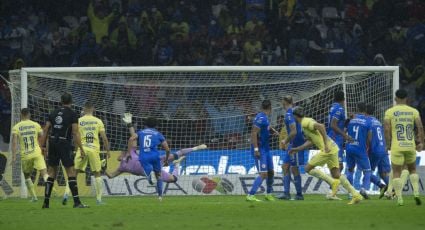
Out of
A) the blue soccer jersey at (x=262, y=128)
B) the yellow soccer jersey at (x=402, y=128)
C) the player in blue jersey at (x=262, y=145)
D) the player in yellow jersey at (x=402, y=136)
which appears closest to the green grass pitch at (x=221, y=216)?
the player in yellow jersey at (x=402, y=136)

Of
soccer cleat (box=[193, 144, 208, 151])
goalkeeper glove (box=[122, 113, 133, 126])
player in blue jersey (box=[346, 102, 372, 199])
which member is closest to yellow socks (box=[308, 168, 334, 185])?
player in blue jersey (box=[346, 102, 372, 199])

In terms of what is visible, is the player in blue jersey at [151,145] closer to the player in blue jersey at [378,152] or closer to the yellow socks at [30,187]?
the yellow socks at [30,187]

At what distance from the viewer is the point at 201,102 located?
2567 centimetres

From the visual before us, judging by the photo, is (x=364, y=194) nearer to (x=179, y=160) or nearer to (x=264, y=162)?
(x=264, y=162)

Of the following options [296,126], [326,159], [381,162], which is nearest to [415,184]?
[326,159]

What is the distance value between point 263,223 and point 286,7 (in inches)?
716

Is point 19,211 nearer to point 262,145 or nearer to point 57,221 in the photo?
point 57,221

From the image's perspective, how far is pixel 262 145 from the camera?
69.1 ft

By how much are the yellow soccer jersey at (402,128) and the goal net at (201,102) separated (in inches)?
235

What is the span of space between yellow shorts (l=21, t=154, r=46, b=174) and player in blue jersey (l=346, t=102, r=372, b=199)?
652cm

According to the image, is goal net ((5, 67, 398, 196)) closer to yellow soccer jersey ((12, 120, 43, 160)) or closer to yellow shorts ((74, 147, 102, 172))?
yellow soccer jersey ((12, 120, 43, 160))

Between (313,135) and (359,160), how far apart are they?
279 cm

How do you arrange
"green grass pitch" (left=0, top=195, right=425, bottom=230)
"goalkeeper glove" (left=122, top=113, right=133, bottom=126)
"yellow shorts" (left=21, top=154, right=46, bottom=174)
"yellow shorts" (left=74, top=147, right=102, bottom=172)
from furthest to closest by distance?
"goalkeeper glove" (left=122, top=113, right=133, bottom=126), "yellow shorts" (left=21, top=154, right=46, bottom=174), "yellow shorts" (left=74, top=147, right=102, bottom=172), "green grass pitch" (left=0, top=195, right=425, bottom=230)

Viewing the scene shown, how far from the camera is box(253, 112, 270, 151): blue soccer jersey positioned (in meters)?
20.9
